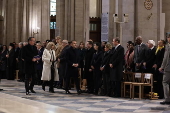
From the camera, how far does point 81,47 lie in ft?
57.7

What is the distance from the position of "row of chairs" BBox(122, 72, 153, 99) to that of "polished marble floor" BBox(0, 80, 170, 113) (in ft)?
1.65

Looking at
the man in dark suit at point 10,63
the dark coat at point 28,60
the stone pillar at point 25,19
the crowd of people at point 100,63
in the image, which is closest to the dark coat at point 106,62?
the crowd of people at point 100,63

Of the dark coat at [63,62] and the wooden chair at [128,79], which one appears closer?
the wooden chair at [128,79]

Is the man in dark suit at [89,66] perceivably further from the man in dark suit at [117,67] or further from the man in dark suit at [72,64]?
the man in dark suit at [117,67]

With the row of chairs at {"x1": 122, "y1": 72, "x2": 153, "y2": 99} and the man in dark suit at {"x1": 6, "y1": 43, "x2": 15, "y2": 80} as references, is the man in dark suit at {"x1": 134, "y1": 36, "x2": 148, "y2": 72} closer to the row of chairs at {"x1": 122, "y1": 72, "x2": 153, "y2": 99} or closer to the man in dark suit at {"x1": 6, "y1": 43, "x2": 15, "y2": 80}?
the row of chairs at {"x1": 122, "y1": 72, "x2": 153, "y2": 99}

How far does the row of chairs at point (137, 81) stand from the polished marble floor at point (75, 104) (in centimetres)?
50

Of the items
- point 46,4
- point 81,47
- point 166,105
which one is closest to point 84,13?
point 46,4

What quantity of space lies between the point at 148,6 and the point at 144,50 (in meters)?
3.96

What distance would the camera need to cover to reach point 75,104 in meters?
11.7

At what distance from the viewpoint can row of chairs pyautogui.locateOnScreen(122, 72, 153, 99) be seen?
13.2 m

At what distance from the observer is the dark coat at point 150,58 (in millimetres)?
13602

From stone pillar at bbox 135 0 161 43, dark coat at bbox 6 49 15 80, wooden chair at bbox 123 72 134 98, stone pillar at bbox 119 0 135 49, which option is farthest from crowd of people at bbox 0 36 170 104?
dark coat at bbox 6 49 15 80

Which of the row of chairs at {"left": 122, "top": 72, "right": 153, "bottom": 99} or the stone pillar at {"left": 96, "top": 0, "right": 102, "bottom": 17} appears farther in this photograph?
the stone pillar at {"left": 96, "top": 0, "right": 102, "bottom": 17}

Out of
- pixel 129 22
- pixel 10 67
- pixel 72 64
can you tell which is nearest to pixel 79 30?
pixel 10 67
